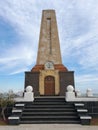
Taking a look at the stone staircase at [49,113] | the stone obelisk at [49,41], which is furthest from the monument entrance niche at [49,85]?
the stone staircase at [49,113]

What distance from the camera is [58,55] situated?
2084cm

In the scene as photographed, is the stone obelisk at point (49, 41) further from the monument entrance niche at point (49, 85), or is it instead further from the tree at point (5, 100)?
the tree at point (5, 100)

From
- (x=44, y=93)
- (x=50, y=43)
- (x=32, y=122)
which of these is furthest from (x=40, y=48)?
(x=32, y=122)

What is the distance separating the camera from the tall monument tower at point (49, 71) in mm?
19625

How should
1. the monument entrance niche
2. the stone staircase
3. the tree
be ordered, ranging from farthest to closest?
1. the monument entrance niche
2. the tree
3. the stone staircase

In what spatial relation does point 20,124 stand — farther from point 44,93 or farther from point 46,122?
point 44,93

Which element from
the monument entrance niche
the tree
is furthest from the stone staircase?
the monument entrance niche

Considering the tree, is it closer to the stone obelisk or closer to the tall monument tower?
the tall monument tower

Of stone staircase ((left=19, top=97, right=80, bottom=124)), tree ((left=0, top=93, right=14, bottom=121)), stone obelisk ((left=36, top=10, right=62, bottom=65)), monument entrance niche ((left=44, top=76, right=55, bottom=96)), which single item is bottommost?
stone staircase ((left=19, top=97, right=80, bottom=124))

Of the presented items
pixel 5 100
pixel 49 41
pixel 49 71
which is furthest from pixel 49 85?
pixel 5 100

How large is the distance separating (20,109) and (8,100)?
102 cm

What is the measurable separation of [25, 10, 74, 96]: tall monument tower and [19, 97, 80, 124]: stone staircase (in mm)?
5682

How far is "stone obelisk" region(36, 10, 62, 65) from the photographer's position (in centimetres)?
2066

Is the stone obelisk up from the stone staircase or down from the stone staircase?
up
